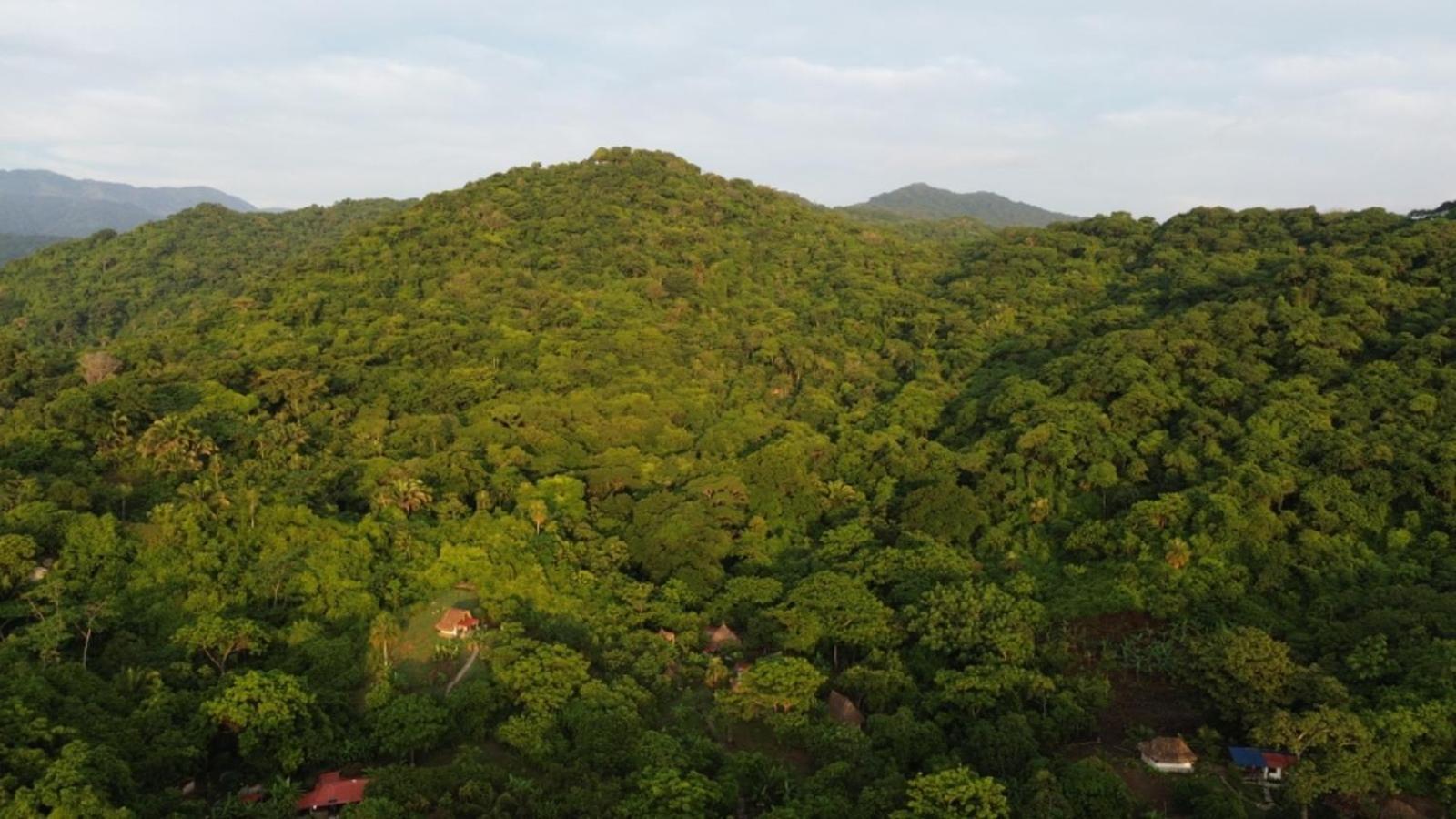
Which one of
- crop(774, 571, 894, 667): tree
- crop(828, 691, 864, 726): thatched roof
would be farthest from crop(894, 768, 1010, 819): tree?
crop(774, 571, 894, 667): tree

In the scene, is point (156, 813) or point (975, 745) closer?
point (156, 813)

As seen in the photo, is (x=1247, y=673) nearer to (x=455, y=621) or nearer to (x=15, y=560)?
(x=455, y=621)

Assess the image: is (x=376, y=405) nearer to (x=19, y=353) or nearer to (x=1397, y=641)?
(x=19, y=353)

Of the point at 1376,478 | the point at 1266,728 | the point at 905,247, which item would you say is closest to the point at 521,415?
the point at 1266,728

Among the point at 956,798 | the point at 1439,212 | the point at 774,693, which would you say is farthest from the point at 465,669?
the point at 1439,212

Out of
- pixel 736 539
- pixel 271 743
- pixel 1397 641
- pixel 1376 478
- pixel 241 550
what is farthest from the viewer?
pixel 736 539

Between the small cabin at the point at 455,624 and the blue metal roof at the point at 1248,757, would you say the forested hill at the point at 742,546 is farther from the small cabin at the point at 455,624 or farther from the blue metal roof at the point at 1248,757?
the blue metal roof at the point at 1248,757

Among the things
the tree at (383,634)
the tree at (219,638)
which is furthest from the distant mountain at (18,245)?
the tree at (383,634)
